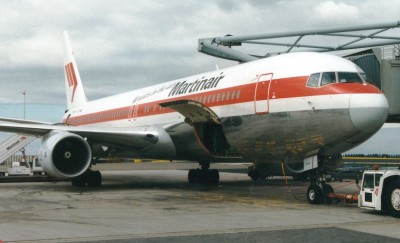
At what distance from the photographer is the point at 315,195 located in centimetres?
1310

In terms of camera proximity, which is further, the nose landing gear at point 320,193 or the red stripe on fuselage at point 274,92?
the nose landing gear at point 320,193

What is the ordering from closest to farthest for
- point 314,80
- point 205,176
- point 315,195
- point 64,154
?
1. point 314,80
2. point 315,195
3. point 64,154
4. point 205,176

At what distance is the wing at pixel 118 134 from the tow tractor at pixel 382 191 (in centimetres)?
770

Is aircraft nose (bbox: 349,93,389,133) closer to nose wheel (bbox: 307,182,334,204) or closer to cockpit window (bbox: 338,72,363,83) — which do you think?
cockpit window (bbox: 338,72,363,83)

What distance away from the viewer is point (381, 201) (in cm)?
1109

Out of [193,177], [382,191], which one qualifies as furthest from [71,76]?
[382,191]

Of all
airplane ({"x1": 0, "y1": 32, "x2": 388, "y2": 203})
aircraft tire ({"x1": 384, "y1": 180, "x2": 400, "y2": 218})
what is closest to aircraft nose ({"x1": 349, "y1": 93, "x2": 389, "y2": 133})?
airplane ({"x1": 0, "y1": 32, "x2": 388, "y2": 203})

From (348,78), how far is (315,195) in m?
2.98

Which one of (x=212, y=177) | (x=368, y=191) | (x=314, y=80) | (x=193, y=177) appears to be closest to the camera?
(x=368, y=191)

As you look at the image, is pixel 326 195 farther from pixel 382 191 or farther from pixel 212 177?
pixel 212 177

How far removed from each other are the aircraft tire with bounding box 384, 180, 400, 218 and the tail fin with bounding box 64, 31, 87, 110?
70.5 ft

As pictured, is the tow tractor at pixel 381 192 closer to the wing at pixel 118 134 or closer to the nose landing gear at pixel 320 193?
the nose landing gear at pixel 320 193

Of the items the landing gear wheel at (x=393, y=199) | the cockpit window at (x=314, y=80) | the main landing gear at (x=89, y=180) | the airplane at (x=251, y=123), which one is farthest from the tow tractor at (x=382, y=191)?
the main landing gear at (x=89, y=180)

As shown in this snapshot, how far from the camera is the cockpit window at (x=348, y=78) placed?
504 inches
